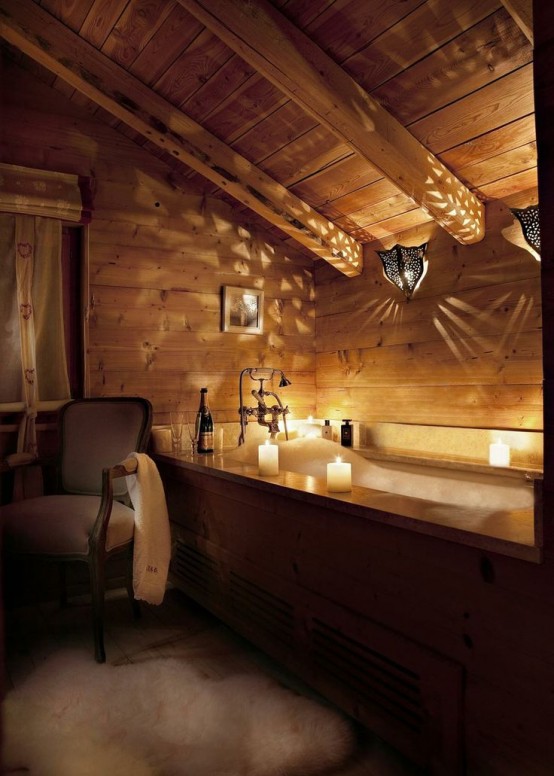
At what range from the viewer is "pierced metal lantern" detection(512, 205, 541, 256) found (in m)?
2.22

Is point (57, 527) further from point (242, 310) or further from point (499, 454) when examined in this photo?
point (499, 454)

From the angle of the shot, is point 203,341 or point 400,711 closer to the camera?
point 400,711

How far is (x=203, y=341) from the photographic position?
9.98ft

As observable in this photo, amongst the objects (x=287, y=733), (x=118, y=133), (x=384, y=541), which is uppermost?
(x=118, y=133)

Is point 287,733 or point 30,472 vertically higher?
point 30,472

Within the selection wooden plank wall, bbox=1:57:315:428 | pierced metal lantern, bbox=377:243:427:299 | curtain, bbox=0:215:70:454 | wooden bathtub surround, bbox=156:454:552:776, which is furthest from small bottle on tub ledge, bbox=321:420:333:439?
curtain, bbox=0:215:70:454

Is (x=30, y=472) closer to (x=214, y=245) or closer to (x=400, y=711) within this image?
(x=214, y=245)

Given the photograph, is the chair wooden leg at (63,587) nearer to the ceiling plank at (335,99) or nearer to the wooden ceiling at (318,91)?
the wooden ceiling at (318,91)

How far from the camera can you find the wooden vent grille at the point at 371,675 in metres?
1.36

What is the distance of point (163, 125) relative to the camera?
250cm

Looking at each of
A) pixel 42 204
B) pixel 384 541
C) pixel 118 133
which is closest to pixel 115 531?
pixel 384 541

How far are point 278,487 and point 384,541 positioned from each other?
0.45 metres

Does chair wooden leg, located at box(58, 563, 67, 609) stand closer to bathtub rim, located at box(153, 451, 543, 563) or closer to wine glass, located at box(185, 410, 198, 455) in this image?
wine glass, located at box(185, 410, 198, 455)

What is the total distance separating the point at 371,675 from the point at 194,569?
1129mm
